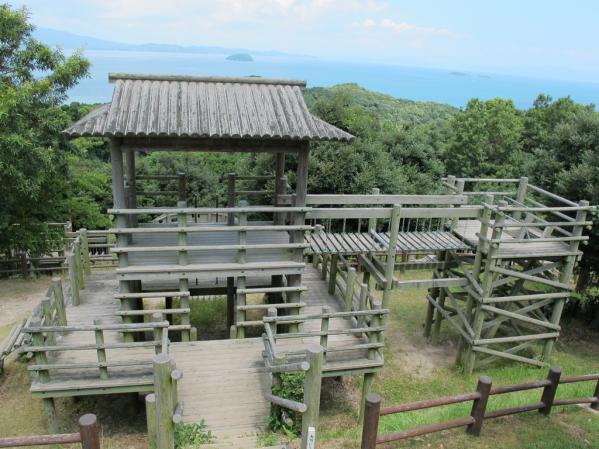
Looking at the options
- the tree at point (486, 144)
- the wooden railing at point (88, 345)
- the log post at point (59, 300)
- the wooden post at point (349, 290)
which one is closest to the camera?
the wooden railing at point (88, 345)

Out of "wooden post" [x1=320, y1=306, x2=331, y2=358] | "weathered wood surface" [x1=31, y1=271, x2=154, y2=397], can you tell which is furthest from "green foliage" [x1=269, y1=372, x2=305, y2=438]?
"weathered wood surface" [x1=31, y1=271, x2=154, y2=397]

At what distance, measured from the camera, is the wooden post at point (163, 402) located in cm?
525

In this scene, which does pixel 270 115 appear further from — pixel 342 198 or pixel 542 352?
pixel 542 352

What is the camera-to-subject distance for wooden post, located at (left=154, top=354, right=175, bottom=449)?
5.25 metres

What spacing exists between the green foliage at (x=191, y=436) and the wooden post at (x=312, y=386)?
1.66m

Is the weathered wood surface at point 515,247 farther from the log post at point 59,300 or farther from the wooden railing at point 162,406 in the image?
the log post at point 59,300

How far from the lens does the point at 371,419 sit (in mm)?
5344

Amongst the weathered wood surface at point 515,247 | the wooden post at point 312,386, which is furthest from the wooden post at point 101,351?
the weathered wood surface at point 515,247

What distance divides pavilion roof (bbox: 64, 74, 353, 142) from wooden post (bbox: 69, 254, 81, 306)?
3.02m

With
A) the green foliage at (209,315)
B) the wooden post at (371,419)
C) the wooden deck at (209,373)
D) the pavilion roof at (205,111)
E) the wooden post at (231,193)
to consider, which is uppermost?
the pavilion roof at (205,111)

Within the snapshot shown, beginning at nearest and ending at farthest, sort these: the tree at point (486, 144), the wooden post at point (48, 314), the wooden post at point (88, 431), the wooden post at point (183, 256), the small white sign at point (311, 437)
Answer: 1. the wooden post at point (88, 431)
2. the small white sign at point (311, 437)
3. the wooden post at point (48, 314)
4. the wooden post at point (183, 256)
5. the tree at point (486, 144)

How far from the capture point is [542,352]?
39.2 ft

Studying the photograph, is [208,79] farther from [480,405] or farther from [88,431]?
[480,405]

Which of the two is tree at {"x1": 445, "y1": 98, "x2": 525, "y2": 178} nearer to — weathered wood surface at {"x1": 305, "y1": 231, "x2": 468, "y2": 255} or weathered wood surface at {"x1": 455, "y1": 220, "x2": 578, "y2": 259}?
weathered wood surface at {"x1": 455, "y1": 220, "x2": 578, "y2": 259}
